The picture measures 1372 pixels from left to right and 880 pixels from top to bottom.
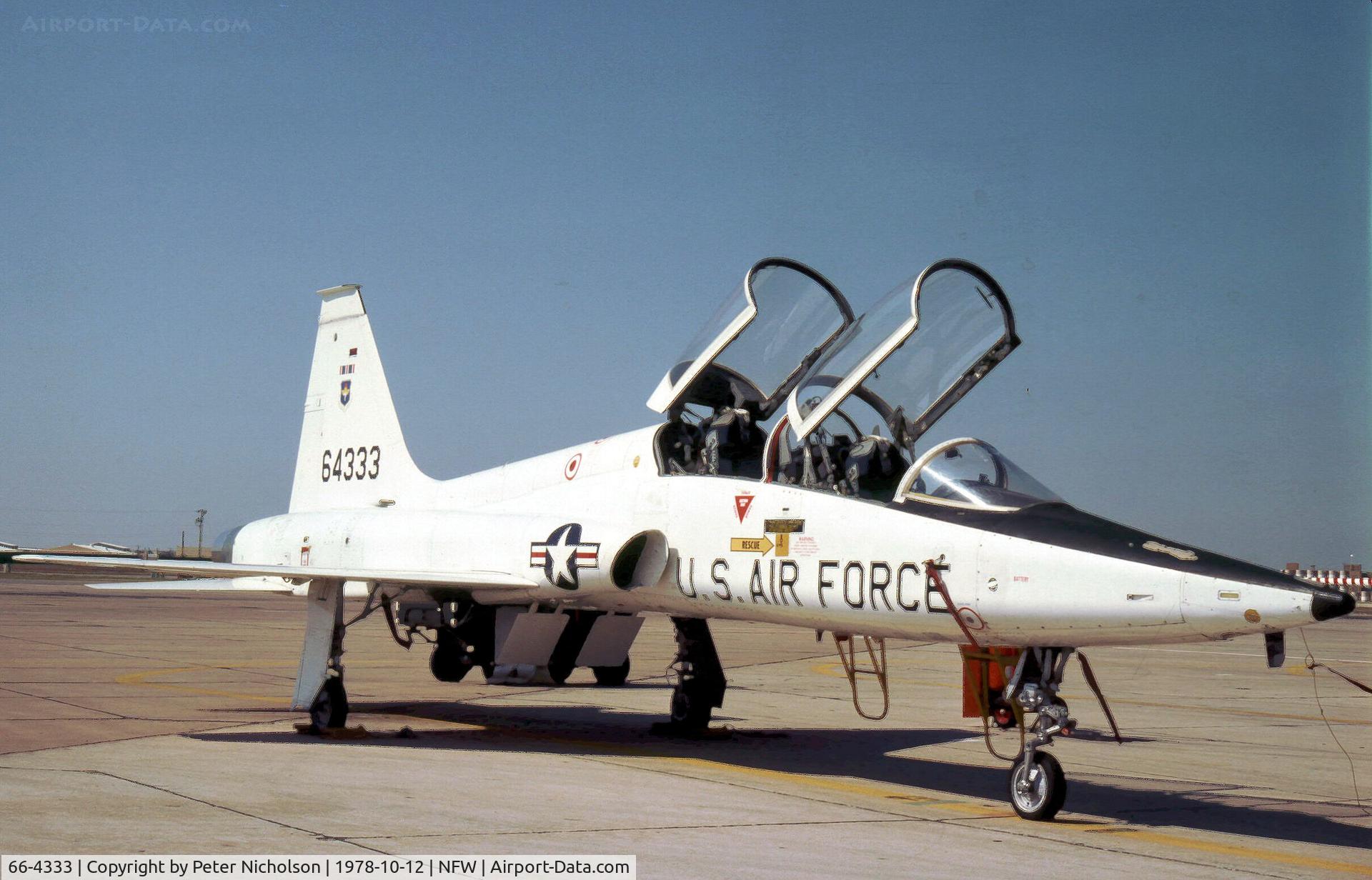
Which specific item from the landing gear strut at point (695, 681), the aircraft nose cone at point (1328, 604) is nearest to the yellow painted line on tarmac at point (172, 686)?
the landing gear strut at point (695, 681)

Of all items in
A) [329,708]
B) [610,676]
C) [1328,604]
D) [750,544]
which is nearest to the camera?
[1328,604]

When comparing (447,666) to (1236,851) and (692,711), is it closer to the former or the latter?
(692,711)

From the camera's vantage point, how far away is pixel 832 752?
1097cm

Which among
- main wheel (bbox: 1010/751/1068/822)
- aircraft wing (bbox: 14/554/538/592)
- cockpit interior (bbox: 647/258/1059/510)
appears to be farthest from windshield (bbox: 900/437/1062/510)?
aircraft wing (bbox: 14/554/538/592)

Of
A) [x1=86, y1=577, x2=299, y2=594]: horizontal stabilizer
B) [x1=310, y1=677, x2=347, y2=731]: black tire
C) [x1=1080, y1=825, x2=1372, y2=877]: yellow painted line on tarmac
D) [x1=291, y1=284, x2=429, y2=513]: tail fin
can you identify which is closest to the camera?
[x1=1080, y1=825, x2=1372, y2=877]: yellow painted line on tarmac

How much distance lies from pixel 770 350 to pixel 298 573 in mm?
4360

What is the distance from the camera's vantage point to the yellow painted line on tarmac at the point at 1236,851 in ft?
21.6

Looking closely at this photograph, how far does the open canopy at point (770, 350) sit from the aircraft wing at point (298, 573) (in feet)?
6.51

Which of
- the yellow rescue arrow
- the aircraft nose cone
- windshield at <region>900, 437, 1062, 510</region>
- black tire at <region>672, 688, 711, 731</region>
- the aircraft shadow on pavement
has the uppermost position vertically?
windshield at <region>900, 437, 1062, 510</region>

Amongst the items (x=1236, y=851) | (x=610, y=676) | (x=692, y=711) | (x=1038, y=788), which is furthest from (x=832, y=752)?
(x=610, y=676)

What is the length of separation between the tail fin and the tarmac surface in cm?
232

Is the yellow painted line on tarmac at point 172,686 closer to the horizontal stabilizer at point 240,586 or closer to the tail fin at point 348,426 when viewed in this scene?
the horizontal stabilizer at point 240,586

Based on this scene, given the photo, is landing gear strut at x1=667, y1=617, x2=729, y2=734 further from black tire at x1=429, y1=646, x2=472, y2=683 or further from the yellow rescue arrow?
black tire at x1=429, y1=646, x2=472, y2=683

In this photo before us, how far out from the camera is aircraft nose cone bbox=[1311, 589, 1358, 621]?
21.1 feet
